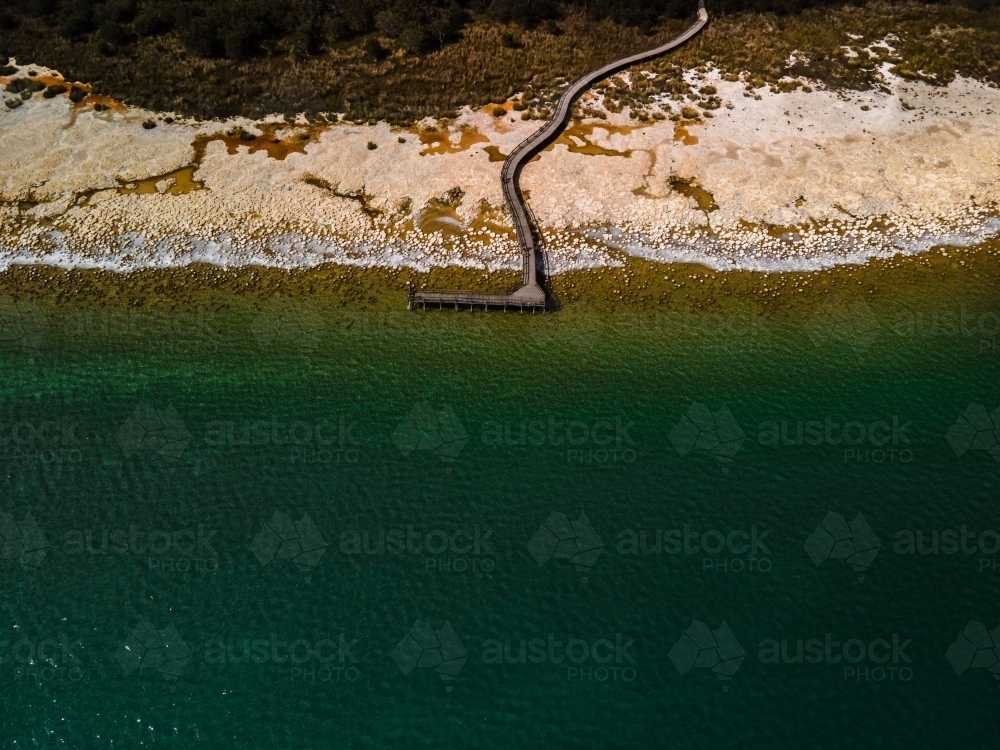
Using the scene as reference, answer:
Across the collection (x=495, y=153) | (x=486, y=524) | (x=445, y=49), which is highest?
(x=445, y=49)

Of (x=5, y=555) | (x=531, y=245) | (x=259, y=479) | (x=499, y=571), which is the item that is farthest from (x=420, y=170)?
(x=5, y=555)

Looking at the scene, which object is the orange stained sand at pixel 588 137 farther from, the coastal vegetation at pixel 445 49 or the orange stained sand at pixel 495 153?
the orange stained sand at pixel 495 153

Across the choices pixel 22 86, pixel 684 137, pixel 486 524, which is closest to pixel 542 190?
pixel 684 137

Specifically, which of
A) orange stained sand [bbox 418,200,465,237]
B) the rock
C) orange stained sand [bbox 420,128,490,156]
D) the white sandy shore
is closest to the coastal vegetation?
orange stained sand [bbox 420,128,490,156]

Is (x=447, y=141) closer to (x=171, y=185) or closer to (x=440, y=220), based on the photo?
(x=440, y=220)

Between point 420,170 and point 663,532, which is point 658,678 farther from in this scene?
point 420,170

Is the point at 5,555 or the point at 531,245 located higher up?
the point at 531,245

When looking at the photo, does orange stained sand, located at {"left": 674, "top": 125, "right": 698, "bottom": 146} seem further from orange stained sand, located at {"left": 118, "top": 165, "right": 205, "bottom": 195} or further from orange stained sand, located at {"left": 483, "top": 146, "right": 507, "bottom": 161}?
orange stained sand, located at {"left": 118, "top": 165, "right": 205, "bottom": 195}
